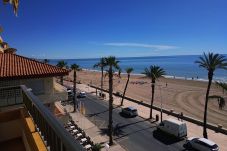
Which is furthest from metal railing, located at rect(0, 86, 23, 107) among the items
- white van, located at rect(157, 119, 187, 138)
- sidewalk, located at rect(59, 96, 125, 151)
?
white van, located at rect(157, 119, 187, 138)

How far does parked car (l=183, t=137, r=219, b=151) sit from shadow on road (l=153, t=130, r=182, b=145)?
2082 mm

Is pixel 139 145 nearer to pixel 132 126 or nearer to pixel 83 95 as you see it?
pixel 132 126

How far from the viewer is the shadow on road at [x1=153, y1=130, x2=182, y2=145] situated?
90.9 ft

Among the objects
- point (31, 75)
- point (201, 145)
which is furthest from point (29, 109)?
point (201, 145)

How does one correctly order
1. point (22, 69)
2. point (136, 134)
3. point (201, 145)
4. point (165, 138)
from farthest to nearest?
point (136, 134), point (165, 138), point (201, 145), point (22, 69)

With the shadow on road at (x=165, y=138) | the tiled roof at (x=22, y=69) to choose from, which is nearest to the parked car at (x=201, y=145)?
the shadow on road at (x=165, y=138)

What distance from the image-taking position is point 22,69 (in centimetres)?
1528

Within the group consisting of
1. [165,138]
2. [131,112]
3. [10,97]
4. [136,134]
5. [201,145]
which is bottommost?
[165,138]

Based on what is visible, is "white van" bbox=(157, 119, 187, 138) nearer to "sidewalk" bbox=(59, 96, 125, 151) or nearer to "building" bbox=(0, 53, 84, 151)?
"sidewalk" bbox=(59, 96, 125, 151)

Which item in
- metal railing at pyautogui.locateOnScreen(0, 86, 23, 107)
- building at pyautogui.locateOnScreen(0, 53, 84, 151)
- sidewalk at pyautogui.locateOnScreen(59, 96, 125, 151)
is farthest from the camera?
sidewalk at pyautogui.locateOnScreen(59, 96, 125, 151)

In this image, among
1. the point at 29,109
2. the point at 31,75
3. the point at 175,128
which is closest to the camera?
the point at 29,109

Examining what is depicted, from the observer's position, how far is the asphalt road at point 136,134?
1033 inches

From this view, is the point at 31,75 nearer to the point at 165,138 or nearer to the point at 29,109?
the point at 29,109

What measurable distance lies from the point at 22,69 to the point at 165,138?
68.4 ft
